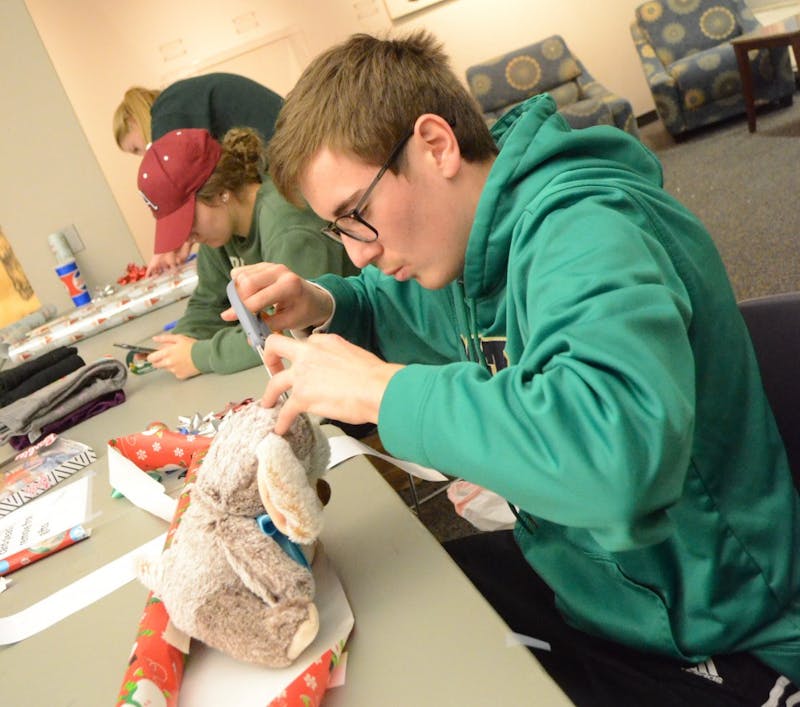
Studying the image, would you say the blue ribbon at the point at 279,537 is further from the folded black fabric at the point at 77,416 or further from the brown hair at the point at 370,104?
the folded black fabric at the point at 77,416

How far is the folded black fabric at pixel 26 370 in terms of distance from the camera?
1.85 metres

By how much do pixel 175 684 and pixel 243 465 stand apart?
20 cm

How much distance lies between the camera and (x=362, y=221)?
857 millimetres

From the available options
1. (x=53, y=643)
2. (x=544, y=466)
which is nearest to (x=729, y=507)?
(x=544, y=466)

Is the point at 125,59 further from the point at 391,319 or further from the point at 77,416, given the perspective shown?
the point at 391,319

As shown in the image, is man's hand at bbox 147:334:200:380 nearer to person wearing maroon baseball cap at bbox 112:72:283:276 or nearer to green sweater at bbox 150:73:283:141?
person wearing maroon baseball cap at bbox 112:72:283:276

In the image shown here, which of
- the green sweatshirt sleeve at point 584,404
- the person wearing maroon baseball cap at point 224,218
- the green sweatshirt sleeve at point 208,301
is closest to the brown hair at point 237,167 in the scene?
the person wearing maroon baseball cap at point 224,218

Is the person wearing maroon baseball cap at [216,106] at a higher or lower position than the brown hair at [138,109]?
lower

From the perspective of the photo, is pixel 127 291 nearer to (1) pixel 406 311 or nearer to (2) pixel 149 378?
(2) pixel 149 378

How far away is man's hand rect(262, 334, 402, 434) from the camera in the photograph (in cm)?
65

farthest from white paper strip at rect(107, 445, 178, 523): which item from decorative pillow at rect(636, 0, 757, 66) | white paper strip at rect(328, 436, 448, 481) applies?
decorative pillow at rect(636, 0, 757, 66)

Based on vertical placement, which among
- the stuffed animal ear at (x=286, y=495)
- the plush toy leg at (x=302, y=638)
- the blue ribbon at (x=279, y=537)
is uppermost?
the stuffed animal ear at (x=286, y=495)

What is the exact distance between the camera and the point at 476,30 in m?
5.62

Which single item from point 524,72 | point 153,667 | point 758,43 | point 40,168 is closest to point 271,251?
point 153,667
